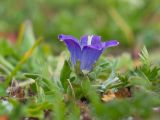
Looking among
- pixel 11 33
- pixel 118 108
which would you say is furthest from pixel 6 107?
pixel 11 33

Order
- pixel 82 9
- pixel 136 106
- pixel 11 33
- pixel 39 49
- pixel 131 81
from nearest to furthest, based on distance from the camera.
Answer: pixel 136 106 → pixel 131 81 → pixel 39 49 → pixel 11 33 → pixel 82 9

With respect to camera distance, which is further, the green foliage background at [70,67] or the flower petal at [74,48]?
the flower petal at [74,48]

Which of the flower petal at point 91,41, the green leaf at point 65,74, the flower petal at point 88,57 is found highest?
the flower petal at point 91,41

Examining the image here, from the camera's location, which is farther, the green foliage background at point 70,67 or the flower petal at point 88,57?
the flower petal at point 88,57

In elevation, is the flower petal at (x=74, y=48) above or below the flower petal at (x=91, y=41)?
below

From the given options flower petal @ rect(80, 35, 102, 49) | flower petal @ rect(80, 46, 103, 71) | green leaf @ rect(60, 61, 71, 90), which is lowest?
green leaf @ rect(60, 61, 71, 90)

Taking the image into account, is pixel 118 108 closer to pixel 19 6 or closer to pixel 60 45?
pixel 60 45

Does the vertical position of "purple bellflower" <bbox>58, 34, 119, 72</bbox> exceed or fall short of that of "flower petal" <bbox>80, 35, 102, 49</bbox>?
it falls short

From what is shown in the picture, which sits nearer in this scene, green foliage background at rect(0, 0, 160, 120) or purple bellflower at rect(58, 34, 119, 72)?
green foliage background at rect(0, 0, 160, 120)

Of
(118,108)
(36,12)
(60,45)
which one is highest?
(36,12)

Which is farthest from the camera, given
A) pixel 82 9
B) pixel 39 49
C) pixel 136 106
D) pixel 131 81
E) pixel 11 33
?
pixel 82 9

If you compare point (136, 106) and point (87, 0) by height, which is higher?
point (87, 0)
